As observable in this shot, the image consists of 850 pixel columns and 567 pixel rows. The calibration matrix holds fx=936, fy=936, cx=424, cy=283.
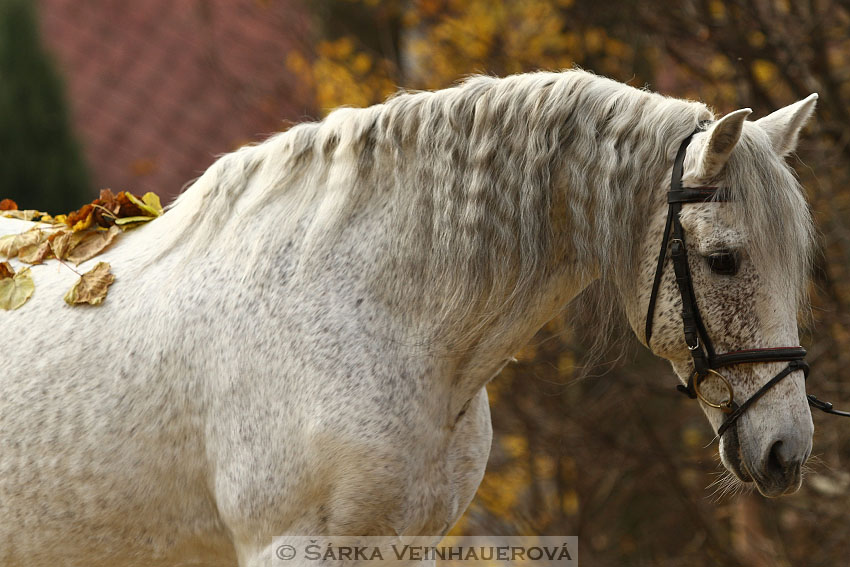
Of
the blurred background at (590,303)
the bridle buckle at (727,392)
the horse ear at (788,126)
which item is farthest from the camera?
the blurred background at (590,303)

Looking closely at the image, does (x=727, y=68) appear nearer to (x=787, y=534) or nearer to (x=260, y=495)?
(x=787, y=534)

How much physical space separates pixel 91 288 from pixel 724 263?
5.39ft

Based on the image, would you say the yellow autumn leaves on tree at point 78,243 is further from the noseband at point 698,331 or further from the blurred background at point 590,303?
the noseband at point 698,331

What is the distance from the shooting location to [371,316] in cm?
232

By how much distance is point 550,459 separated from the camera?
227 inches

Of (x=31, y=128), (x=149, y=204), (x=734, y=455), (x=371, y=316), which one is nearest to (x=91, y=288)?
(x=149, y=204)

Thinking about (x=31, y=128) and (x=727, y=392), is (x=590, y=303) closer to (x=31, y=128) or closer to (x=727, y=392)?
(x=727, y=392)

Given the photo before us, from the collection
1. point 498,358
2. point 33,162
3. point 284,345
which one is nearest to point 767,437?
point 498,358

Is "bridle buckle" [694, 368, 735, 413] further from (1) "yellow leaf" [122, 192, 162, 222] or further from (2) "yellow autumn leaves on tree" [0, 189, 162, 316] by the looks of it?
(1) "yellow leaf" [122, 192, 162, 222]

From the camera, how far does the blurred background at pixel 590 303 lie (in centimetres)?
466

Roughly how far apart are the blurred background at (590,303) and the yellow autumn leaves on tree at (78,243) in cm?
66

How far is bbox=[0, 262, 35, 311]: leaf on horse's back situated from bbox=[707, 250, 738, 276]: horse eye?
6.03 feet

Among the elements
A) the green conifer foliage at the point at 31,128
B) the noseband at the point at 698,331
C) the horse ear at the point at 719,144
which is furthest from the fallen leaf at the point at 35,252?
the green conifer foliage at the point at 31,128

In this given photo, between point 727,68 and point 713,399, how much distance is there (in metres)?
3.66
